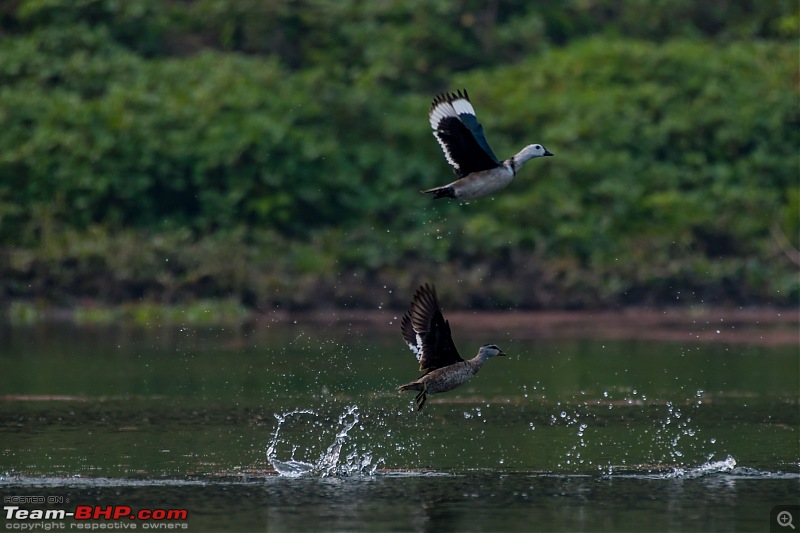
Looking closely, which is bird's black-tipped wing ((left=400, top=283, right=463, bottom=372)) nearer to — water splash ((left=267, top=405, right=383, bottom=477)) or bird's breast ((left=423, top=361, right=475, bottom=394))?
bird's breast ((left=423, top=361, right=475, bottom=394))

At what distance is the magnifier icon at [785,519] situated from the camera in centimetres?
1357

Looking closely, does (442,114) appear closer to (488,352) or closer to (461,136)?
(461,136)

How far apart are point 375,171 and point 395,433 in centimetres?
1667

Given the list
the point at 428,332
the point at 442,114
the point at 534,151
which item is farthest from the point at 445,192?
the point at 534,151

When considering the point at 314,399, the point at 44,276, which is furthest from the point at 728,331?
the point at 44,276

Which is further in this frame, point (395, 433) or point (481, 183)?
point (395, 433)

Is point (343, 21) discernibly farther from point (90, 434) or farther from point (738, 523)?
point (738, 523)

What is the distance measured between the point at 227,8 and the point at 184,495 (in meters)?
25.7

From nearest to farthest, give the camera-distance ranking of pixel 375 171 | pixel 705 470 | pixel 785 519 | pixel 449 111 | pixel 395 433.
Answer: pixel 785 519, pixel 449 111, pixel 705 470, pixel 395 433, pixel 375 171

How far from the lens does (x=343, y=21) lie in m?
39.2

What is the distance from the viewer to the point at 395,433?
18719 millimetres

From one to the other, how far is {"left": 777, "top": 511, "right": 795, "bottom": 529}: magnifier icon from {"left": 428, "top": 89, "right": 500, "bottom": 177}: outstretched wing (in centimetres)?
388

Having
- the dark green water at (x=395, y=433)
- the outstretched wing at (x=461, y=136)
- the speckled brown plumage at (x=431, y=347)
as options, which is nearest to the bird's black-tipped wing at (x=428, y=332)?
the speckled brown plumage at (x=431, y=347)

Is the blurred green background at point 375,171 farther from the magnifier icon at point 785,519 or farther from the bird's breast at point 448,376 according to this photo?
the magnifier icon at point 785,519
